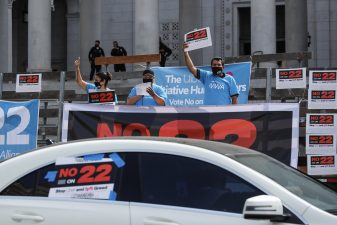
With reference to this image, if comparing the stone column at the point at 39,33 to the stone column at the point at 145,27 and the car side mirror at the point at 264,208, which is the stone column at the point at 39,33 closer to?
the stone column at the point at 145,27

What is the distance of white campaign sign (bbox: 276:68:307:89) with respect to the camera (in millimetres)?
10805

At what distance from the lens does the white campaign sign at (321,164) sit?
9.80 metres

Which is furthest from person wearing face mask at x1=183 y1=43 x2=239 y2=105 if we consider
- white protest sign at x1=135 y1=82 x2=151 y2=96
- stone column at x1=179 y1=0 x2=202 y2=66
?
stone column at x1=179 y1=0 x2=202 y2=66

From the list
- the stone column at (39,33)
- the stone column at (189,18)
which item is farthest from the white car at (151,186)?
the stone column at (189,18)

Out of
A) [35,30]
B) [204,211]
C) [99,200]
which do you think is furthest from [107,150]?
[35,30]

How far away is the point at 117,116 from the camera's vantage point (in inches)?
402

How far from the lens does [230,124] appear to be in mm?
9734

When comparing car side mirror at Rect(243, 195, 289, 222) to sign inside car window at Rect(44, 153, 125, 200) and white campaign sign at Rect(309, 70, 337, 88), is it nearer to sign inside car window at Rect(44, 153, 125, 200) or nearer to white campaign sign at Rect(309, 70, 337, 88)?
sign inside car window at Rect(44, 153, 125, 200)

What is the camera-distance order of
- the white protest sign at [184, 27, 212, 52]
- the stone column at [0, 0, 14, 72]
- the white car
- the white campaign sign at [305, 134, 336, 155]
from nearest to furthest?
the white car, the white campaign sign at [305, 134, 336, 155], the white protest sign at [184, 27, 212, 52], the stone column at [0, 0, 14, 72]

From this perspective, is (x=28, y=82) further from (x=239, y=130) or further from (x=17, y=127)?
(x=239, y=130)

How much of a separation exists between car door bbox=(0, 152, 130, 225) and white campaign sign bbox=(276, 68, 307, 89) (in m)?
6.16

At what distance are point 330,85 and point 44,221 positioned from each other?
241 inches

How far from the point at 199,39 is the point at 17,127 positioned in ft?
10.7

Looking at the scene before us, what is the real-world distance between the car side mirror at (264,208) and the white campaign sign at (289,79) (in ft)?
21.5
